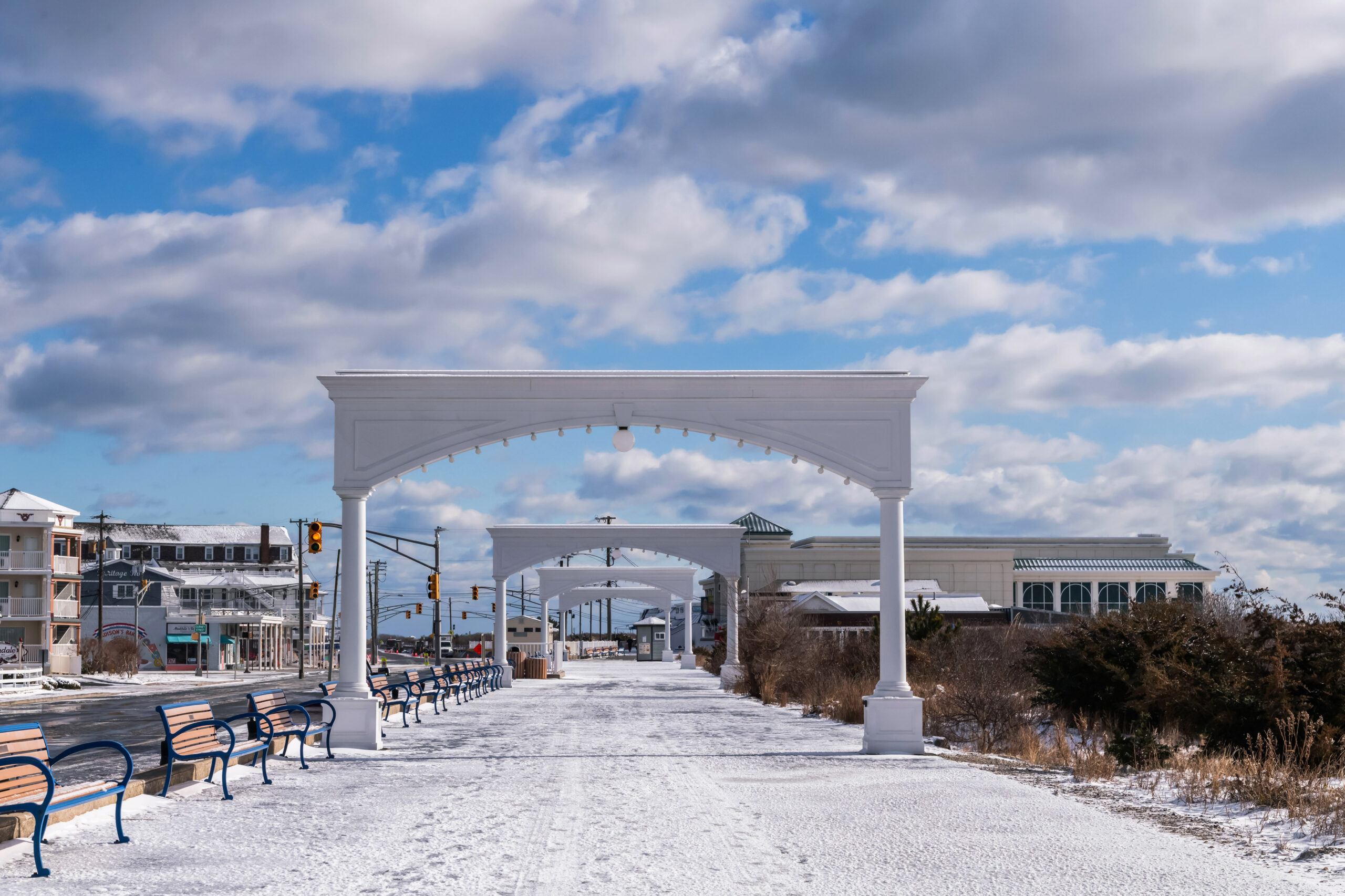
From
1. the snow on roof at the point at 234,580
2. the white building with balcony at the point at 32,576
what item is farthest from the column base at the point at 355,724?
the snow on roof at the point at 234,580

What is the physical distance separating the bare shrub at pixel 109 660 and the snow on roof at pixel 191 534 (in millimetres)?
37052

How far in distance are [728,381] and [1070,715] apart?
7341 millimetres

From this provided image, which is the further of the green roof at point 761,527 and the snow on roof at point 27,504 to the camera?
the green roof at point 761,527

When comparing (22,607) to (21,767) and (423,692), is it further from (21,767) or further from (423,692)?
(21,767)

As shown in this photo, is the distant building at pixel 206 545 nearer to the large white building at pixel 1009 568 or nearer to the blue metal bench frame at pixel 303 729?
the large white building at pixel 1009 568

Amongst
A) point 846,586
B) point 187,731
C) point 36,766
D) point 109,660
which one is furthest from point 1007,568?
point 36,766

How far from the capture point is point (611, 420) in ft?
53.1

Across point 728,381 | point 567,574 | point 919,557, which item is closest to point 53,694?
point 567,574

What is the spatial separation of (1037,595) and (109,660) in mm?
49127

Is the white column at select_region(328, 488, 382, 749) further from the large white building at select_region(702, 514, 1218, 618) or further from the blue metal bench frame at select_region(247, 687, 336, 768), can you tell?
the large white building at select_region(702, 514, 1218, 618)

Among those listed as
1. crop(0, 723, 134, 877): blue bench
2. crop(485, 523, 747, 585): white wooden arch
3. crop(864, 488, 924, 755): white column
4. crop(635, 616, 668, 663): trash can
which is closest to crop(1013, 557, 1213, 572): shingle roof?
crop(635, 616, 668, 663): trash can

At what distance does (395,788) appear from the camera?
38.8ft

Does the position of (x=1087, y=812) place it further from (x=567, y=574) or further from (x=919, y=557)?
(x=919, y=557)

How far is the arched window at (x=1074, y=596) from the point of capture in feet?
233
